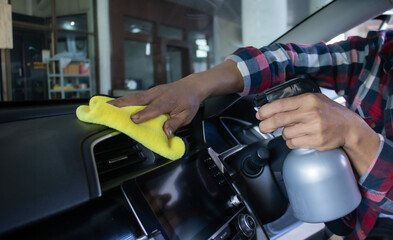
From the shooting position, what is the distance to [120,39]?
439 centimetres

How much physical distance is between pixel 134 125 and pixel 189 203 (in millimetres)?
226

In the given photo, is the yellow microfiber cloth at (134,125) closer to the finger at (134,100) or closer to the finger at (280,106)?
the finger at (134,100)

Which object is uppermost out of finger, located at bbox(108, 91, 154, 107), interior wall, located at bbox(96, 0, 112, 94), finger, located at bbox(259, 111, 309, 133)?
interior wall, located at bbox(96, 0, 112, 94)

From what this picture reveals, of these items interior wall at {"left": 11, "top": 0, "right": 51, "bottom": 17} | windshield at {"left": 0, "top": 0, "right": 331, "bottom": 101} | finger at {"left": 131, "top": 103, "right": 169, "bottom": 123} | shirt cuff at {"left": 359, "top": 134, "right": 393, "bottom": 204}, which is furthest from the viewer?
windshield at {"left": 0, "top": 0, "right": 331, "bottom": 101}

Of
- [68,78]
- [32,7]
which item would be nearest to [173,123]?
[32,7]

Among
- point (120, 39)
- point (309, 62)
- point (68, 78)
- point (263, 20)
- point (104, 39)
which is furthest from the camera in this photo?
point (120, 39)

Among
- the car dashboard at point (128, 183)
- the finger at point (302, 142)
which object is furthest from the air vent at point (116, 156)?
the finger at point (302, 142)

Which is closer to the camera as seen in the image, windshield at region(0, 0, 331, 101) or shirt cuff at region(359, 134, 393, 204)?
shirt cuff at region(359, 134, 393, 204)

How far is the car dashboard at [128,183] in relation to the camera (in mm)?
378

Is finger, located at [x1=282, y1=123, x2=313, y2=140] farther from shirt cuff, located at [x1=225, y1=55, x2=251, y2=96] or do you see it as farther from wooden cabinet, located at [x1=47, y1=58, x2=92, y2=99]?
wooden cabinet, located at [x1=47, y1=58, x2=92, y2=99]

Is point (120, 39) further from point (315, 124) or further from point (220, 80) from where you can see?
point (315, 124)

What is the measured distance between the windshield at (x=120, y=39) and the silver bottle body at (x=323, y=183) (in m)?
0.39

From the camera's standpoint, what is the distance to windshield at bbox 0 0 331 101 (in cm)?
112

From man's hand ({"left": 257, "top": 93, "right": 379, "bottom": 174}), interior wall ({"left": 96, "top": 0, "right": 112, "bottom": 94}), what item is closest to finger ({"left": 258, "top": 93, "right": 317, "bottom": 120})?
man's hand ({"left": 257, "top": 93, "right": 379, "bottom": 174})
